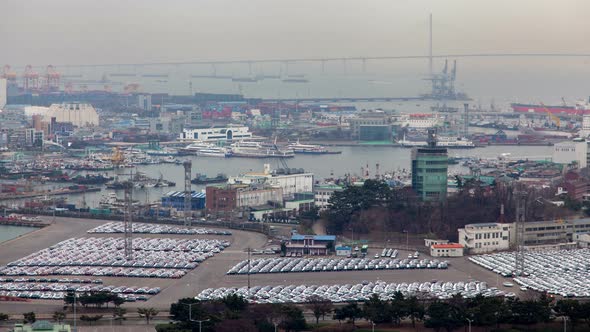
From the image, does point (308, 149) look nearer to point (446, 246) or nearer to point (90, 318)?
point (446, 246)

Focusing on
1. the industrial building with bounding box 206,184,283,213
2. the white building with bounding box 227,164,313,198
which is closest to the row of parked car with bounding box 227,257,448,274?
the industrial building with bounding box 206,184,283,213

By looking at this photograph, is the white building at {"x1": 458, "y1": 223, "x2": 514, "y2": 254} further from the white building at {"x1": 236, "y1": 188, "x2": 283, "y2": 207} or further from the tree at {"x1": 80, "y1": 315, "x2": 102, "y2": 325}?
the tree at {"x1": 80, "y1": 315, "x2": 102, "y2": 325}

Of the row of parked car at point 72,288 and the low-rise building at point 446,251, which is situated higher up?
the low-rise building at point 446,251

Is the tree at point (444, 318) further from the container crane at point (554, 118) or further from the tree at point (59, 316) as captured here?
the container crane at point (554, 118)

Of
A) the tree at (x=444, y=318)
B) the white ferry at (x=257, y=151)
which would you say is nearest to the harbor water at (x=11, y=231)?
the tree at (x=444, y=318)

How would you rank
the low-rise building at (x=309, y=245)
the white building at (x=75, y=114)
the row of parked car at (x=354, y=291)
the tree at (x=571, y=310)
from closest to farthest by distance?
the tree at (x=571, y=310)
the row of parked car at (x=354, y=291)
the low-rise building at (x=309, y=245)
the white building at (x=75, y=114)

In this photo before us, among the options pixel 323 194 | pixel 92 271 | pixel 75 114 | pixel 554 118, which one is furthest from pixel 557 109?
pixel 92 271
